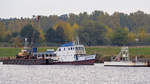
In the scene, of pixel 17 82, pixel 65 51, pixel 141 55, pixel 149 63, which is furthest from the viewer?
pixel 141 55

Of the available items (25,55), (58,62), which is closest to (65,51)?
(58,62)

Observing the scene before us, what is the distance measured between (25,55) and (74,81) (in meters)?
74.9

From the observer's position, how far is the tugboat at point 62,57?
6038 inches

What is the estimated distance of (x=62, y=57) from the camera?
518ft

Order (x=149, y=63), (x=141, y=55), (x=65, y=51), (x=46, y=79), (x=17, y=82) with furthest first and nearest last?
1. (x=141, y=55)
2. (x=65, y=51)
3. (x=149, y=63)
4. (x=46, y=79)
5. (x=17, y=82)

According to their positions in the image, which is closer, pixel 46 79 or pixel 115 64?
pixel 46 79

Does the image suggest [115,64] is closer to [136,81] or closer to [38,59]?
[38,59]

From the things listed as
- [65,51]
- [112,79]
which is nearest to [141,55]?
[65,51]

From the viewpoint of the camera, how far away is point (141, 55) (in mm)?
186125

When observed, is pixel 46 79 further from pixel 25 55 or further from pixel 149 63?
pixel 25 55

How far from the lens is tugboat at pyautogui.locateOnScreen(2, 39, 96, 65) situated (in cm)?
15338

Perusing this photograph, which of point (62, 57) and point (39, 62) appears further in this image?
point (39, 62)

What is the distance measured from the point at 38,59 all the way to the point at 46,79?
63.4 m

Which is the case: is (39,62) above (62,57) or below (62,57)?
below
